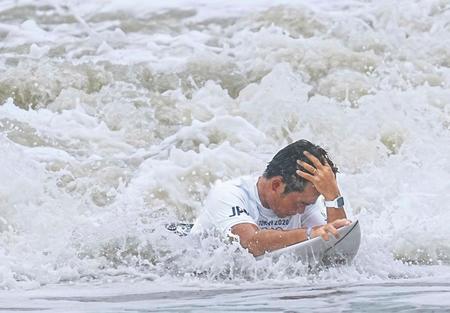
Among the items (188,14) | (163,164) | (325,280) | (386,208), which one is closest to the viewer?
(325,280)

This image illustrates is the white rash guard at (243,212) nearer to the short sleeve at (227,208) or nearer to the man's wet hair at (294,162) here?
the short sleeve at (227,208)

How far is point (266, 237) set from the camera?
251 inches

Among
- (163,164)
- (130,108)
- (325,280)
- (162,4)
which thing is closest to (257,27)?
(162,4)

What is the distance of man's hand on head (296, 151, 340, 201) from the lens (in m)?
6.28

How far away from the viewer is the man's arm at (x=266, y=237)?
635 cm

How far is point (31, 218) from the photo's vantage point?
27.7 ft

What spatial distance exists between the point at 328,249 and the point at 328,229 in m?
0.22

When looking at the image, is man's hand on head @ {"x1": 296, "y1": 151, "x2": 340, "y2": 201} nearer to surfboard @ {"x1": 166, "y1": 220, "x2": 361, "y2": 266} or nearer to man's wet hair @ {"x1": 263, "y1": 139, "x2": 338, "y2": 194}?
man's wet hair @ {"x1": 263, "y1": 139, "x2": 338, "y2": 194}

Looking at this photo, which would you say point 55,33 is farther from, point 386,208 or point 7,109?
point 386,208

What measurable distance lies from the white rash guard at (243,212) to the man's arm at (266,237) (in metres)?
0.05

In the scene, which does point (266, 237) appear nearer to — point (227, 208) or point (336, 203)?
point (227, 208)

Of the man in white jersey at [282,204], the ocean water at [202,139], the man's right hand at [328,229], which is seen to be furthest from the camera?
the ocean water at [202,139]

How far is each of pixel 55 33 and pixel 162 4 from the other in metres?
1.61

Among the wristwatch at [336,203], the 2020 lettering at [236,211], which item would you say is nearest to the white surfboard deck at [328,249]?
the wristwatch at [336,203]
